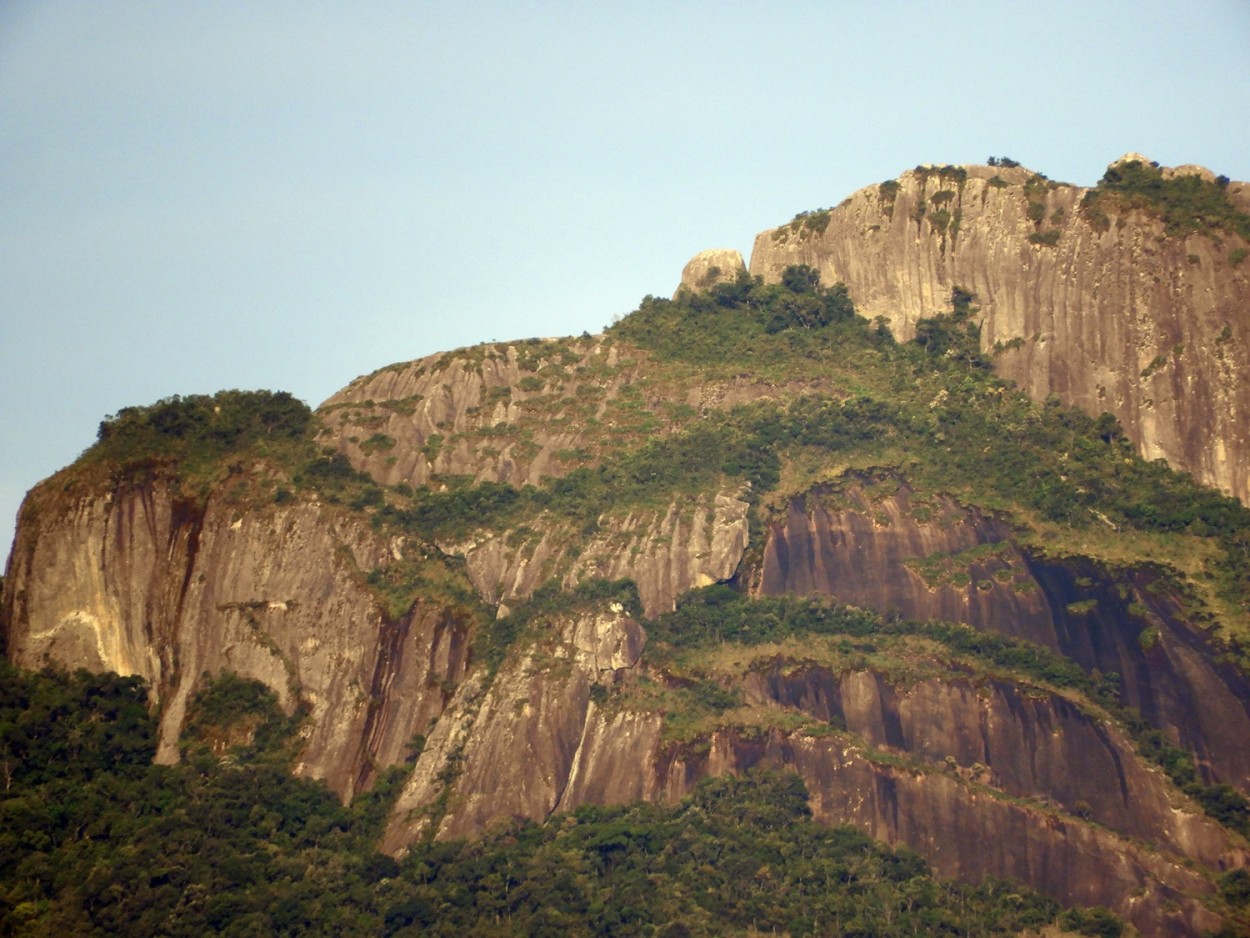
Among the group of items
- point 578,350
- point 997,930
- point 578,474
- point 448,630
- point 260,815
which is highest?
point 578,350

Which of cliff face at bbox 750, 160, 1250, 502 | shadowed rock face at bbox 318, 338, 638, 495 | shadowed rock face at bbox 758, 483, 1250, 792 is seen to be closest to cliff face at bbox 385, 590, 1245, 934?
shadowed rock face at bbox 758, 483, 1250, 792

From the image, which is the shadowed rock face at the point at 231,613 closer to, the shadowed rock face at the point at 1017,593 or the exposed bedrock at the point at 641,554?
the exposed bedrock at the point at 641,554

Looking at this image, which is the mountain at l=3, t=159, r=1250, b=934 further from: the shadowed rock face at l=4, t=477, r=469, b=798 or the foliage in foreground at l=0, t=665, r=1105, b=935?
the foliage in foreground at l=0, t=665, r=1105, b=935

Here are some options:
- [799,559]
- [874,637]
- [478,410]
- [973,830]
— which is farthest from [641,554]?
[973,830]

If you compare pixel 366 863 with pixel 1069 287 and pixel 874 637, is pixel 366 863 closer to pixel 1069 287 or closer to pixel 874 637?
pixel 874 637

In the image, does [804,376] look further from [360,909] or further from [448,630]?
[360,909]

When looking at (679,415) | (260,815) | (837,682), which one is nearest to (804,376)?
(679,415)
